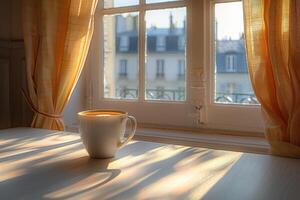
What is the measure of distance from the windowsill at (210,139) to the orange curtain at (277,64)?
0.51 ft

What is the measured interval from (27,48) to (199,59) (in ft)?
2.61

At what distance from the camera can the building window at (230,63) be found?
144 cm

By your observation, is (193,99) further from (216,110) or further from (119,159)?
(119,159)

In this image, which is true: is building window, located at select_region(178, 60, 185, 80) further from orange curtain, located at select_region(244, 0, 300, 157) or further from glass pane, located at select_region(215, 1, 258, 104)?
orange curtain, located at select_region(244, 0, 300, 157)

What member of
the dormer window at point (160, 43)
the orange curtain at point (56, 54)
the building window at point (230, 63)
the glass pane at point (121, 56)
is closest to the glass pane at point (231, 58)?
the building window at point (230, 63)

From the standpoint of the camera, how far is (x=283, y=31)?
3.54ft

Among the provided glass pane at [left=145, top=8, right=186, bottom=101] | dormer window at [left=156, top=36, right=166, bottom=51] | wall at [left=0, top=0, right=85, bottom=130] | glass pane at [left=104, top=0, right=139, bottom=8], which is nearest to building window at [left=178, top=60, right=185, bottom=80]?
glass pane at [left=145, top=8, right=186, bottom=101]

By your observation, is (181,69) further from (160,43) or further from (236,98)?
(236,98)

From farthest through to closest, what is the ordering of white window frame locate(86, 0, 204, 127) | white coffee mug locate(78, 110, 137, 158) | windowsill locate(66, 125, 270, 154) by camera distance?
white window frame locate(86, 0, 204, 127)
windowsill locate(66, 125, 270, 154)
white coffee mug locate(78, 110, 137, 158)

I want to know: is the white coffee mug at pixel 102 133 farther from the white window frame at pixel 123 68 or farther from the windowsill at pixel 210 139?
the white window frame at pixel 123 68

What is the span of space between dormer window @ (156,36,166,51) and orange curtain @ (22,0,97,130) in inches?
12.2

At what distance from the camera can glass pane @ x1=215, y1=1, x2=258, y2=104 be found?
4.68ft

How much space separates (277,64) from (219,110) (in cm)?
44

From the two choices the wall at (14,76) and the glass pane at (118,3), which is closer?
the glass pane at (118,3)
